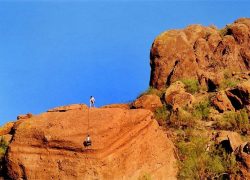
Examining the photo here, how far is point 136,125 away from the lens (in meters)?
22.9

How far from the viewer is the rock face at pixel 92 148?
2111cm

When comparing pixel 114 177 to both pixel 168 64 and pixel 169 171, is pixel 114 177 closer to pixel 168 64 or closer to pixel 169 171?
pixel 169 171

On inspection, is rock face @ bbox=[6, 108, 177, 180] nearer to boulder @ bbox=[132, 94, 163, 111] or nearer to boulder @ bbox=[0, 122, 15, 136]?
boulder @ bbox=[0, 122, 15, 136]

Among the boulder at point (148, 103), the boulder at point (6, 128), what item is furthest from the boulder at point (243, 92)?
the boulder at point (6, 128)

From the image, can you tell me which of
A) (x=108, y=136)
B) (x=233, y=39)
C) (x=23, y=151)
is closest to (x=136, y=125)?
(x=108, y=136)

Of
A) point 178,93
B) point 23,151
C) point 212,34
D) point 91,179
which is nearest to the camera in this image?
point 91,179

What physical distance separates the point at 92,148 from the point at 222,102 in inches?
410

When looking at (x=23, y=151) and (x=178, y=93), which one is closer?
(x=23, y=151)

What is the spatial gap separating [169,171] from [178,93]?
8.33 meters

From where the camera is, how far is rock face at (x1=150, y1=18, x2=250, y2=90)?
35.0 m

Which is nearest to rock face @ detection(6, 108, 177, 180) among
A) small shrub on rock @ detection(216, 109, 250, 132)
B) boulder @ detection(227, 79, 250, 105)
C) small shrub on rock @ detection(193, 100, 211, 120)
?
small shrub on rock @ detection(216, 109, 250, 132)

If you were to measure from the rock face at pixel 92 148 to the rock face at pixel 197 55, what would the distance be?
468 inches

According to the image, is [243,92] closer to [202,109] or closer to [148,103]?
[202,109]

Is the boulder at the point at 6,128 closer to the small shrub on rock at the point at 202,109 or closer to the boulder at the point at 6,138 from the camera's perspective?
the boulder at the point at 6,138
